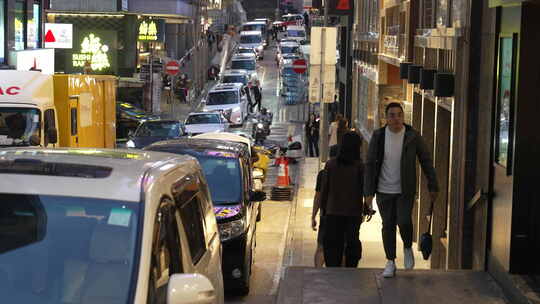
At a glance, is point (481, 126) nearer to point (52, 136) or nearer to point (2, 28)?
point (52, 136)

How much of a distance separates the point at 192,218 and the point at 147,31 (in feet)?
192

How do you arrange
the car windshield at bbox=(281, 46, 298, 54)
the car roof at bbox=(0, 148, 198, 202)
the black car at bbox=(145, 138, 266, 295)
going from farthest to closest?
the car windshield at bbox=(281, 46, 298, 54), the black car at bbox=(145, 138, 266, 295), the car roof at bbox=(0, 148, 198, 202)

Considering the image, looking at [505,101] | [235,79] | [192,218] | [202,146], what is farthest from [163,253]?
[235,79]

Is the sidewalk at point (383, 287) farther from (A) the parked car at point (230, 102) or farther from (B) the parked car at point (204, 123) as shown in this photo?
(A) the parked car at point (230, 102)

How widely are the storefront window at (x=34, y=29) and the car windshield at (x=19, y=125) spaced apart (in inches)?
850

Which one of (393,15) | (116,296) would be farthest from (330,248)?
(393,15)

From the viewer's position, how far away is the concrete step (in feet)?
31.6

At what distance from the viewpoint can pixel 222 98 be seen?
50531mm

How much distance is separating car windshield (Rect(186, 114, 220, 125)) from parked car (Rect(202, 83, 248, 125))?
6.61 m

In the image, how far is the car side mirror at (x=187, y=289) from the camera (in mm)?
4766

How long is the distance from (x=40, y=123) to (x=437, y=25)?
259 inches

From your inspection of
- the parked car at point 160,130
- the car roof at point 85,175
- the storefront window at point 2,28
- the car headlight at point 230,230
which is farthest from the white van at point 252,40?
the car roof at point 85,175

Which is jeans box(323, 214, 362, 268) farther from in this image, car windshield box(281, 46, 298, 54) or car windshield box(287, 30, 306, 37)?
car windshield box(287, 30, 306, 37)

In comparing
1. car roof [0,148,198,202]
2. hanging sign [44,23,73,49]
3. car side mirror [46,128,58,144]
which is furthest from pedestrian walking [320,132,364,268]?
hanging sign [44,23,73,49]
